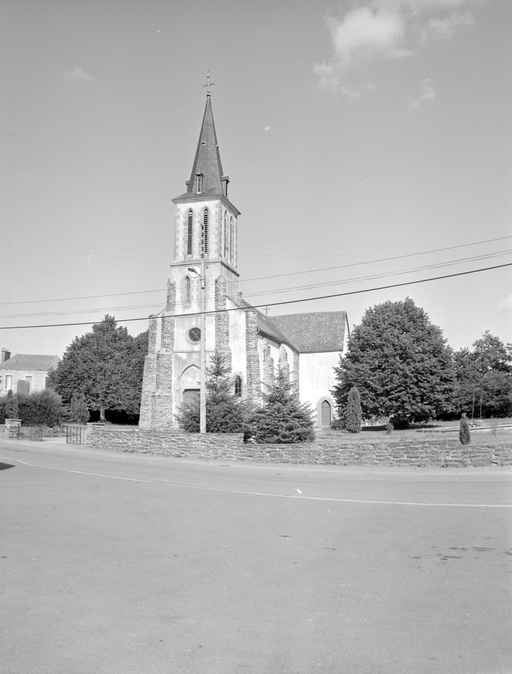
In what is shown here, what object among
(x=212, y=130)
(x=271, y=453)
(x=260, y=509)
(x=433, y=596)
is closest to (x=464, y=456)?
(x=271, y=453)

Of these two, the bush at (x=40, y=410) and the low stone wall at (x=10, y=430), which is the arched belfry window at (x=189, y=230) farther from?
the low stone wall at (x=10, y=430)

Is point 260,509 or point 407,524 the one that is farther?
point 260,509

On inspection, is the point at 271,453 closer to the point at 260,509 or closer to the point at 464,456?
the point at 464,456

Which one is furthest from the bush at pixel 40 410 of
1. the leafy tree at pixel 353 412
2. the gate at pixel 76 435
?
the leafy tree at pixel 353 412

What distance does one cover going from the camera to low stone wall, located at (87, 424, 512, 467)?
1792 cm

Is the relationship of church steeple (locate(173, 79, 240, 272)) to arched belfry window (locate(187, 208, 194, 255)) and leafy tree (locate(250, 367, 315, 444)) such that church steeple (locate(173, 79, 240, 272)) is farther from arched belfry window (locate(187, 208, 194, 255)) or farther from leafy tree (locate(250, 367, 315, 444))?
leafy tree (locate(250, 367, 315, 444))

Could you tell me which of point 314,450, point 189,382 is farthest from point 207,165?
point 314,450

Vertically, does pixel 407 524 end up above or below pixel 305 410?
below

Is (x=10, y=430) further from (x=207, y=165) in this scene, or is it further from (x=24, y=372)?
(x=24, y=372)

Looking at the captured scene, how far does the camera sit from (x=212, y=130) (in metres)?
45.7

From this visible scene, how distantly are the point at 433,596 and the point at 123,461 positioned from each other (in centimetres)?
1674

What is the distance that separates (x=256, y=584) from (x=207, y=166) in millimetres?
42042

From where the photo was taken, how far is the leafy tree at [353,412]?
42.1 meters

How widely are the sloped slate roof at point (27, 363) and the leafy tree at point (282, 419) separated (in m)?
62.0
